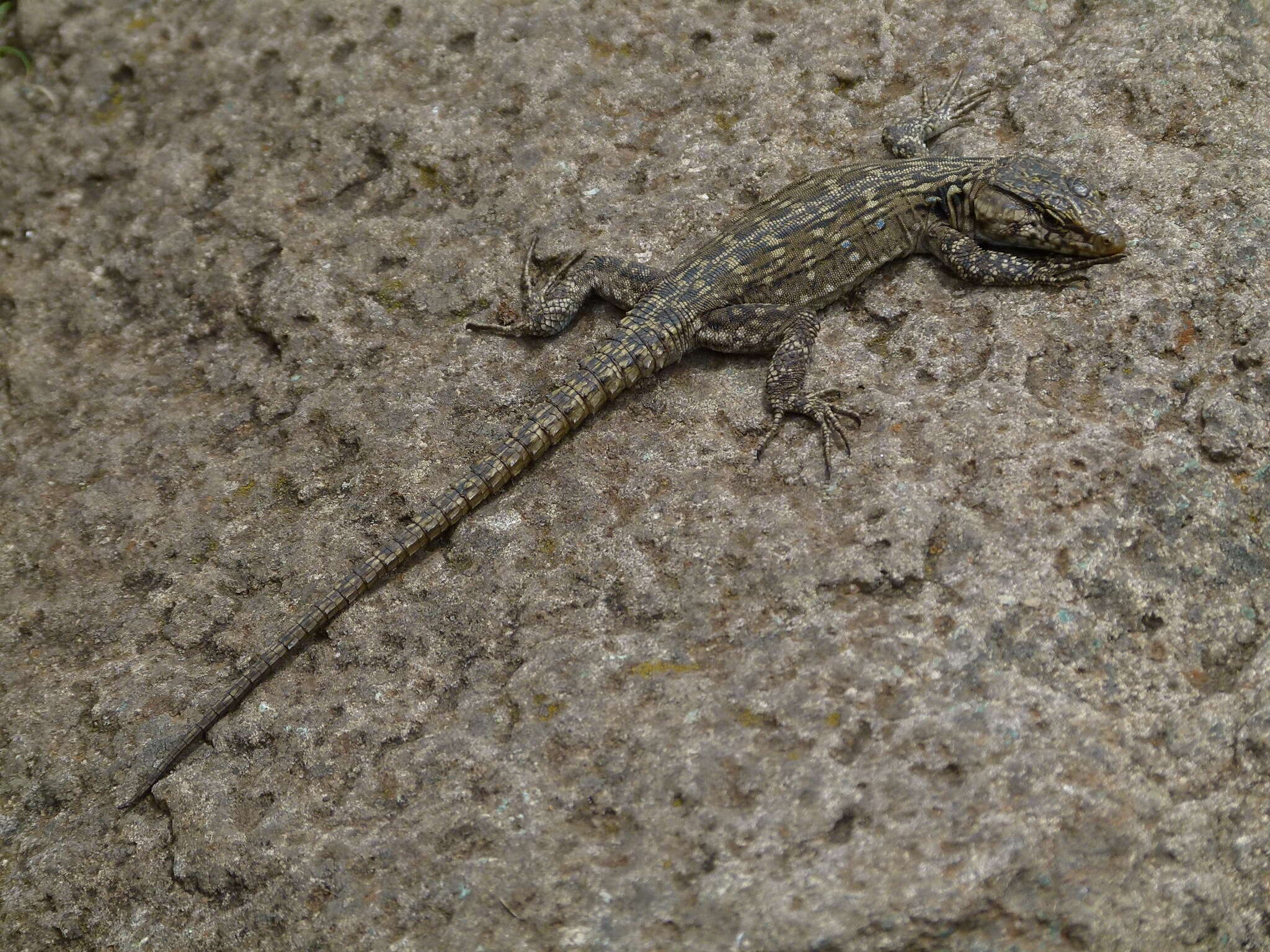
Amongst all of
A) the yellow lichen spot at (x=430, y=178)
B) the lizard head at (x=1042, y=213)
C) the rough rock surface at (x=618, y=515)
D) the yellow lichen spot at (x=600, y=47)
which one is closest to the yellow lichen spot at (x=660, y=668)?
the rough rock surface at (x=618, y=515)

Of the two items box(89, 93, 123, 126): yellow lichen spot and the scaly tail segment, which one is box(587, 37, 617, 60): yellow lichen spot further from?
box(89, 93, 123, 126): yellow lichen spot

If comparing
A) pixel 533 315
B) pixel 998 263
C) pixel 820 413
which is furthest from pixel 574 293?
pixel 998 263

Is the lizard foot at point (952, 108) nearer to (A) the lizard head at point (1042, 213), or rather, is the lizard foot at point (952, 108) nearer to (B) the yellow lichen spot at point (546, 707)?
(A) the lizard head at point (1042, 213)

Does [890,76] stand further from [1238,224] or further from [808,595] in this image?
[808,595]

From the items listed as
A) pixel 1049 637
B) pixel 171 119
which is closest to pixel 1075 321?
pixel 1049 637

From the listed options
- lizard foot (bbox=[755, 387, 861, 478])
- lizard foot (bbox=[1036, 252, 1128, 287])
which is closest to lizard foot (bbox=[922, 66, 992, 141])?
lizard foot (bbox=[1036, 252, 1128, 287])

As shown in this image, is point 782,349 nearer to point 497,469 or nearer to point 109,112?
point 497,469
